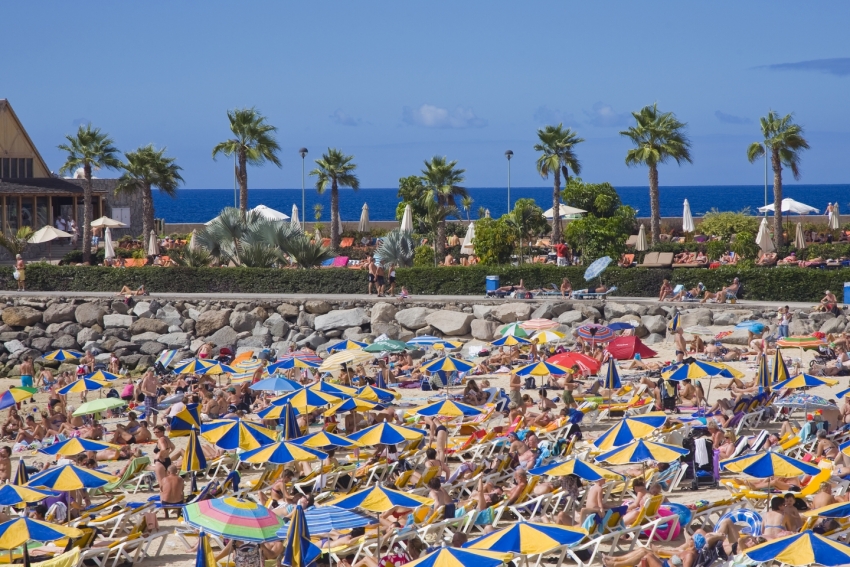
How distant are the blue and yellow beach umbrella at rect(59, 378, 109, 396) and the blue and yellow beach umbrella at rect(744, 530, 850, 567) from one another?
15.6m

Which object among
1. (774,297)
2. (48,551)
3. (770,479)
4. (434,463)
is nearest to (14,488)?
(48,551)

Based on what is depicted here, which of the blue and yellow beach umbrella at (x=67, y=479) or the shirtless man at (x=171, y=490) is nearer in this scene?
the blue and yellow beach umbrella at (x=67, y=479)

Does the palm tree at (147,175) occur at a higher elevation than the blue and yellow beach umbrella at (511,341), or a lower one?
higher

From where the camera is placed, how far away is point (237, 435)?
15.5m

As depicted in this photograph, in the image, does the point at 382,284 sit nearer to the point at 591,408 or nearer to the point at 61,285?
the point at 61,285

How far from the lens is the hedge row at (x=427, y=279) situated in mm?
30031

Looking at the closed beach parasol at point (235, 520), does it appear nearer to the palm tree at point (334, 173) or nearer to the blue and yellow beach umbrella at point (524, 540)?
the blue and yellow beach umbrella at point (524, 540)

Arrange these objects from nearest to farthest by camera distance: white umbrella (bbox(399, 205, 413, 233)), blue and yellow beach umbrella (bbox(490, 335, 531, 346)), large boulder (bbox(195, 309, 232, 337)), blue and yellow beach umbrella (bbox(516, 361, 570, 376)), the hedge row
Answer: blue and yellow beach umbrella (bbox(516, 361, 570, 376))
blue and yellow beach umbrella (bbox(490, 335, 531, 346))
the hedge row
large boulder (bbox(195, 309, 232, 337))
white umbrella (bbox(399, 205, 413, 233))

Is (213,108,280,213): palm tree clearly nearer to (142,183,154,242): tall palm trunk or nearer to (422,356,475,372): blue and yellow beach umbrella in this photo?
(142,183,154,242): tall palm trunk

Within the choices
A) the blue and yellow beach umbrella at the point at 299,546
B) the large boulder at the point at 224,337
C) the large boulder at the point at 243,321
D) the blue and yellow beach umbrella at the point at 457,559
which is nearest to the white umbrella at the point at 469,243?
the large boulder at the point at 243,321

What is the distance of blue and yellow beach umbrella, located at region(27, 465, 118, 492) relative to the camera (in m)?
13.1

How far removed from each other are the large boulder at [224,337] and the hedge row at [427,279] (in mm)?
3461

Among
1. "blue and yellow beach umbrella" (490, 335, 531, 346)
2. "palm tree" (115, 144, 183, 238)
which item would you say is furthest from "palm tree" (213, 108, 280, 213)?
"blue and yellow beach umbrella" (490, 335, 531, 346)

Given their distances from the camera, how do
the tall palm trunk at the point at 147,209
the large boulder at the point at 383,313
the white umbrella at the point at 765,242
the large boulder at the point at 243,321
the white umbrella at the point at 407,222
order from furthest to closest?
the tall palm trunk at the point at 147,209, the white umbrella at the point at 407,222, the white umbrella at the point at 765,242, the large boulder at the point at 243,321, the large boulder at the point at 383,313
